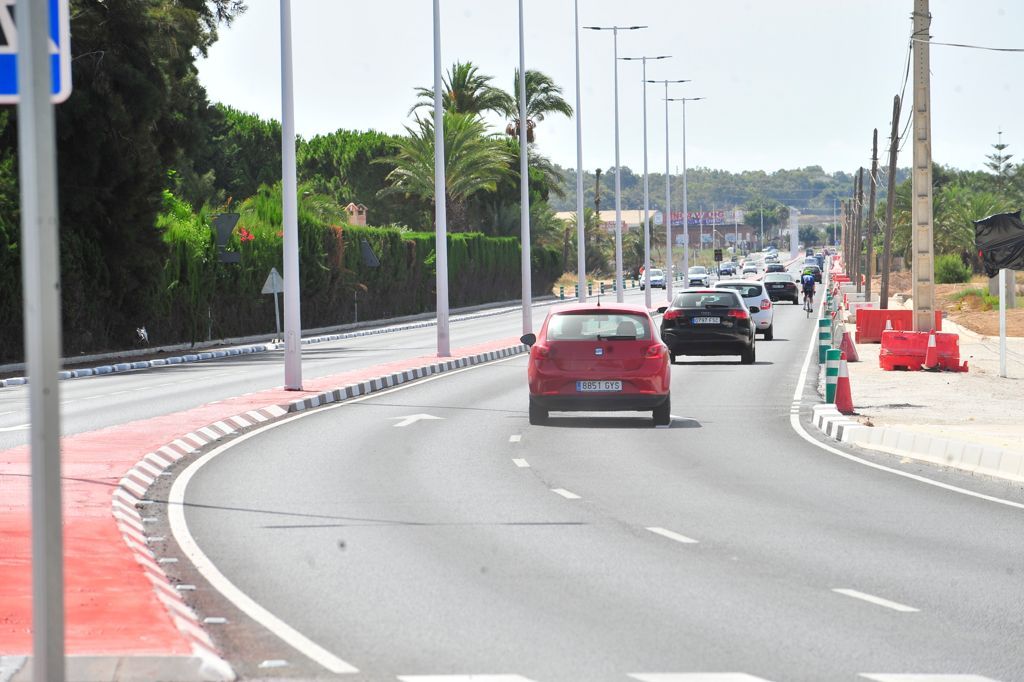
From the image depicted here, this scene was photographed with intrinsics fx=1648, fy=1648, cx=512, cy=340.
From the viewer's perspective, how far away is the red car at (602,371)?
21.0 meters

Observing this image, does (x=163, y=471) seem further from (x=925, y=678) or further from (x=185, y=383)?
(x=185, y=383)

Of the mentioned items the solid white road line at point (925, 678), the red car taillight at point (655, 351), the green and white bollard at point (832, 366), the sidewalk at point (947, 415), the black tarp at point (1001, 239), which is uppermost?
the black tarp at point (1001, 239)

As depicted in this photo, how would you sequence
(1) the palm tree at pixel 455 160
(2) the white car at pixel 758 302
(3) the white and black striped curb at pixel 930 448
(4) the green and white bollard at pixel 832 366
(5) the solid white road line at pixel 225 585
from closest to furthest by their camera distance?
(5) the solid white road line at pixel 225 585 → (3) the white and black striped curb at pixel 930 448 → (4) the green and white bollard at pixel 832 366 → (2) the white car at pixel 758 302 → (1) the palm tree at pixel 455 160

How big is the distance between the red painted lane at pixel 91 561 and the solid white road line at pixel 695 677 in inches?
83.9

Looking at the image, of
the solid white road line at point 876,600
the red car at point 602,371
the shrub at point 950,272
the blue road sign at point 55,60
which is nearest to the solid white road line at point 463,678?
the solid white road line at point 876,600

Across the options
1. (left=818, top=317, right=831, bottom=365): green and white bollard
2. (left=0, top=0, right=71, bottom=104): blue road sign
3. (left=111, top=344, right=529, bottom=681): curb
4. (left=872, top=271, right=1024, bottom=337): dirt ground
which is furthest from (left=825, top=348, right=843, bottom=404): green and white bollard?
(left=872, top=271, right=1024, bottom=337): dirt ground

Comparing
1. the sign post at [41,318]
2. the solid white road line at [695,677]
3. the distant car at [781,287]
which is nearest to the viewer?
the sign post at [41,318]

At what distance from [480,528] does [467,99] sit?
276 feet

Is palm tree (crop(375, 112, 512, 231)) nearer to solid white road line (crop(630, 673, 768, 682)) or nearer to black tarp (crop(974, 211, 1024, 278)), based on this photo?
black tarp (crop(974, 211, 1024, 278))

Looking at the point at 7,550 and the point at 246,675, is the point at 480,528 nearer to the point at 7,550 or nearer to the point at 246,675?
the point at 7,550

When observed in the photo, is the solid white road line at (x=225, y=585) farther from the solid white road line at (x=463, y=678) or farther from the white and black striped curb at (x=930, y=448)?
the white and black striped curb at (x=930, y=448)

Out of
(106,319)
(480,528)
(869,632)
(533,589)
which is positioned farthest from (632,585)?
(106,319)

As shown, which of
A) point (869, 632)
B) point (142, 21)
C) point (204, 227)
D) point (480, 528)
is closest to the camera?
point (869, 632)

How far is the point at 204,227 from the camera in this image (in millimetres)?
49906
